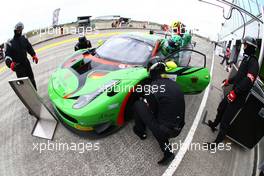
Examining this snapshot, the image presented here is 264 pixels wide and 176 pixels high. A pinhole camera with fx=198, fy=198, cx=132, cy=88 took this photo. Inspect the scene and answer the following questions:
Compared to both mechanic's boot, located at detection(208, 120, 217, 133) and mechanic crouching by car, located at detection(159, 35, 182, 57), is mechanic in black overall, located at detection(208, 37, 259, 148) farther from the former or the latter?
mechanic crouching by car, located at detection(159, 35, 182, 57)

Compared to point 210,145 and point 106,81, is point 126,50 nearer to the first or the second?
point 106,81

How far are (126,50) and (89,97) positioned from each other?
5.56 feet

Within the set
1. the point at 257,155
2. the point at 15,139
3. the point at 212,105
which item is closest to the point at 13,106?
the point at 15,139

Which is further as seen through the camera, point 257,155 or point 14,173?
point 257,155

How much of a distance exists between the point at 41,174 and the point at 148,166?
1.66 metres

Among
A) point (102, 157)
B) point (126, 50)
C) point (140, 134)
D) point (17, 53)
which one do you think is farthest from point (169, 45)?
point (17, 53)

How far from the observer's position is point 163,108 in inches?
113

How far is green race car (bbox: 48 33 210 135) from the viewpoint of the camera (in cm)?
317

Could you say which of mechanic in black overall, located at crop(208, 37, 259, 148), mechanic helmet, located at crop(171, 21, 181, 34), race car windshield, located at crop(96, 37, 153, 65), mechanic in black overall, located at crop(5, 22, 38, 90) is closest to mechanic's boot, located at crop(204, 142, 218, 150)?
mechanic in black overall, located at crop(208, 37, 259, 148)

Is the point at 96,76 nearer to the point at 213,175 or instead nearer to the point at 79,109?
the point at 79,109

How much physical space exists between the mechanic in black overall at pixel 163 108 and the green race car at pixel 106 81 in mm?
441

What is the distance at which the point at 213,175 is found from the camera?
321 cm

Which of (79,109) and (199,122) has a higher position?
(79,109)

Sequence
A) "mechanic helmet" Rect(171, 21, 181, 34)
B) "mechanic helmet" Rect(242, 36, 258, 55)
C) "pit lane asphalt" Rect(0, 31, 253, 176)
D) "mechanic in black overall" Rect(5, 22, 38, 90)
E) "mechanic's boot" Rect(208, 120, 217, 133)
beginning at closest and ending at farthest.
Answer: "pit lane asphalt" Rect(0, 31, 253, 176), "mechanic helmet" Rect(242, 36, 258, 55), "mechanic in black overall" Rect(5, 22, 38, 90), "mechanic's boot" Rect(208, 120, 217, 133), "mechanic helmet" Rect(171, 21, 181, 34)
